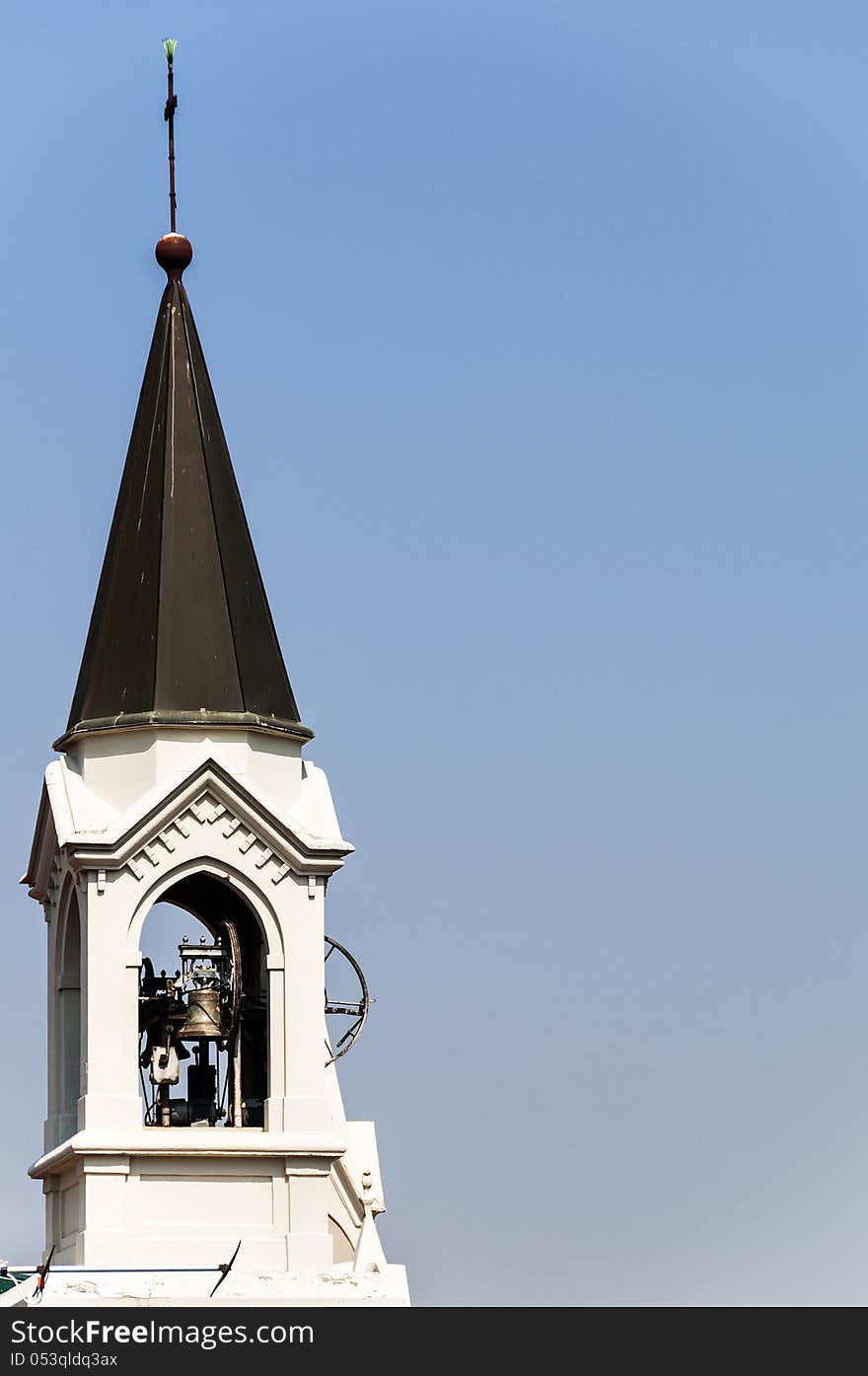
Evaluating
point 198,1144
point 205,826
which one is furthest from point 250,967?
point 198,1144

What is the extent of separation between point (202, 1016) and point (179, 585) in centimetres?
567

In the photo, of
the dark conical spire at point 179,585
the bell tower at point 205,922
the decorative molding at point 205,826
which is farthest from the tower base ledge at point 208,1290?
the dark conical spire at point 179,585

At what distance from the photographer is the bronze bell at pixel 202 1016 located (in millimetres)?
49219

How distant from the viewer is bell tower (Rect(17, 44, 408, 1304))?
157 ft

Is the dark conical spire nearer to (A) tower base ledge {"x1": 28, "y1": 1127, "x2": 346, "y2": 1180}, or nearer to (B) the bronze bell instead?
(B) the bronze bell

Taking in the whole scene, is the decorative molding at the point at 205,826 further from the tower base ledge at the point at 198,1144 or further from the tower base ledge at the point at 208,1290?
the tower base ledge at the point at 208,1290

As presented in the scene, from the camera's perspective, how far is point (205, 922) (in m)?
51.5

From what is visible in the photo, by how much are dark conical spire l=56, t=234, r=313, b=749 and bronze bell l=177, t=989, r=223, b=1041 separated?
11.7 feet

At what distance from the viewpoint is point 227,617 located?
164 ft
